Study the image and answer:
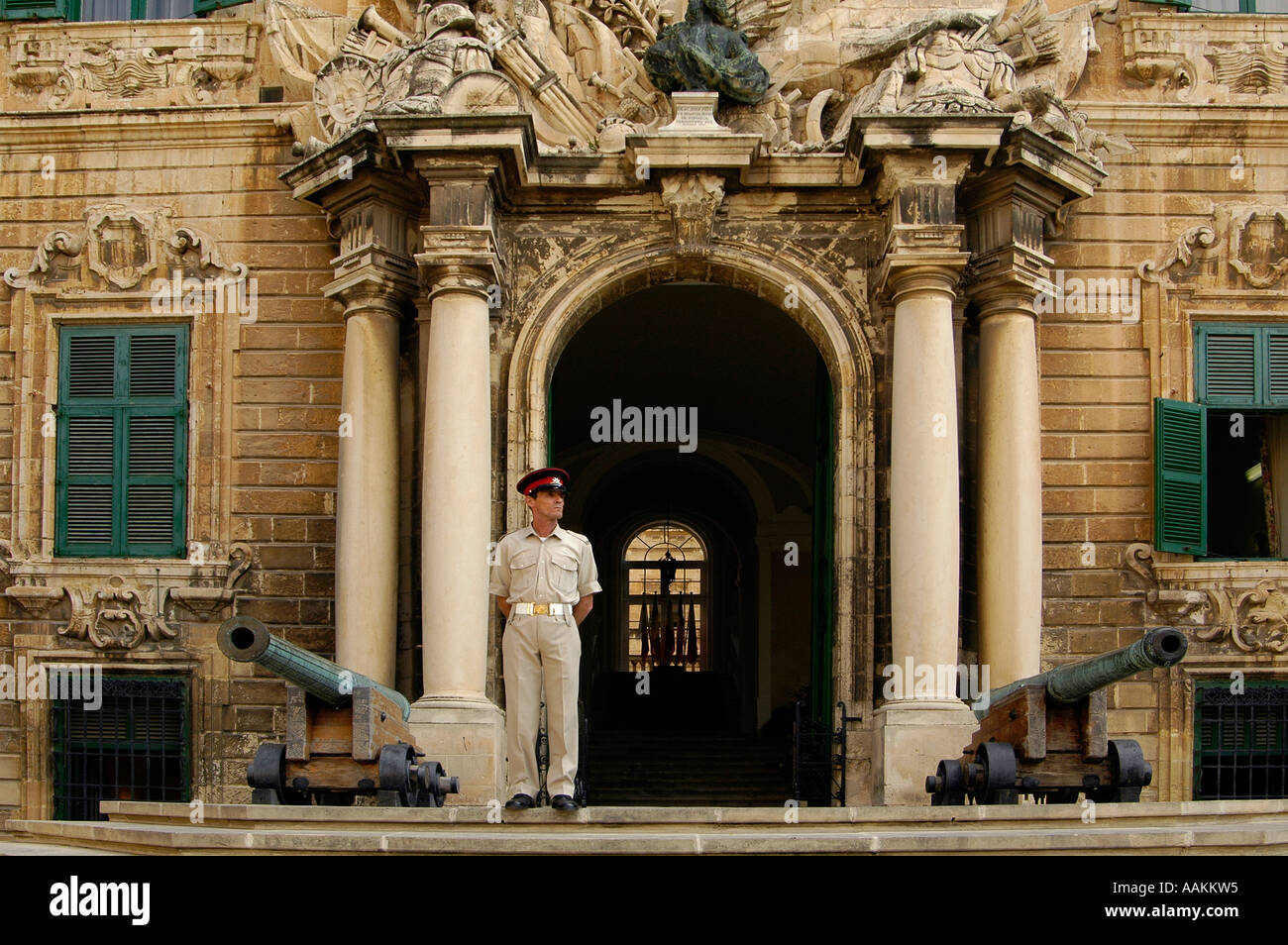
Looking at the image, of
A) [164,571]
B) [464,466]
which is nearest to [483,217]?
[464,466]

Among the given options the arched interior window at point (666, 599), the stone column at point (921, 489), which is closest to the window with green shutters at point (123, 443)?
the stone column at point (921, 489)

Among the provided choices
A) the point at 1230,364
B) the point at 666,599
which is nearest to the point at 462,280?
the point at 1230,364

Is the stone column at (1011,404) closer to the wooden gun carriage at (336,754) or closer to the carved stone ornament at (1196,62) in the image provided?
the carved stone ornament at (1196,62)

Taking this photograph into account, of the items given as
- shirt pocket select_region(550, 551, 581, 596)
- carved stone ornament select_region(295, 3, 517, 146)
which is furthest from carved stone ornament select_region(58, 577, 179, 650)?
shirt pocket select_region(550, 551, 581, 596)

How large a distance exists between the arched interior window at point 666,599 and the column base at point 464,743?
40.3 feet

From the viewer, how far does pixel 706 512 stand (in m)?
24.3

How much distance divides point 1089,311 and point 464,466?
207 inches

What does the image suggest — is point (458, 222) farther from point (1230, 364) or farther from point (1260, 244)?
point (1260, 244)

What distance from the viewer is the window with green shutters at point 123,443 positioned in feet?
47.4

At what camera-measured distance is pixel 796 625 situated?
21016 mm

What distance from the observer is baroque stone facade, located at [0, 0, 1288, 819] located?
13.0 metres

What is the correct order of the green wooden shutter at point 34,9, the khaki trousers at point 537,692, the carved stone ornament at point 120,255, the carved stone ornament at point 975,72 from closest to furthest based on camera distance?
the khaki trousers at point 537,692
the carved stone ornament at point 975,72
the carved stone ornament at point 120,255
the green wooden shutter at point 34,9

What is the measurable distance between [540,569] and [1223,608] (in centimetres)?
668

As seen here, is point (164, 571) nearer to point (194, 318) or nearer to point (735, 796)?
point (194, 318)
